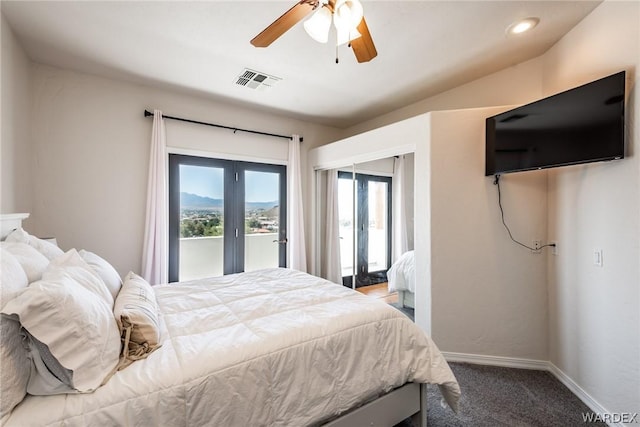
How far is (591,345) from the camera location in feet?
6.27

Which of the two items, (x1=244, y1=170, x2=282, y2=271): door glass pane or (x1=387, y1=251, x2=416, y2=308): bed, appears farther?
(x1=244, y1=170, x2=282, y2=271): door glass pane

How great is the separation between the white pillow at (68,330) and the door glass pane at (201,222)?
230cm

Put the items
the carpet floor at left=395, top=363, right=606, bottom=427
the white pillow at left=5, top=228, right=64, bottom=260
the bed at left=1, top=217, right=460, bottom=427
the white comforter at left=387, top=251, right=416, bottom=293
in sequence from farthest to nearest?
the white comforter at left=387, top=251, right=416, bottom=293, the carpet floor at left=395, top=363, right=606, bottom=427, the white pillow at left=5, top=228, right=64, bottom=260, the bed at left=1, top=217, right=460, bottom=427

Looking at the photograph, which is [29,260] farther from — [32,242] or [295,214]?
[295,214]

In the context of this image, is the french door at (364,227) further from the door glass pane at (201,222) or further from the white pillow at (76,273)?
the white pillow at (76,273)

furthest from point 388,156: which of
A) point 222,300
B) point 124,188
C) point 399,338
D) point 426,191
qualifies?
point 124,188

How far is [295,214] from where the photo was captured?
3.91 meters

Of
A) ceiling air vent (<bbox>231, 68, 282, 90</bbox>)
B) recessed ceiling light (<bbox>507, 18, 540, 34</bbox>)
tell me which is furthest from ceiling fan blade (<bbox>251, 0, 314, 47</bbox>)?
recessed ceiling light (<bbox>507, 18, 540, 34</bbox>)

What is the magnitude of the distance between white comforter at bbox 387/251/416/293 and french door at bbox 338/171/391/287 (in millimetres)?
173

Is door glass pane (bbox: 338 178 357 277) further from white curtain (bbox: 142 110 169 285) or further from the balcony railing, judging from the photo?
white curtain (bbox: 142 110 169 285)

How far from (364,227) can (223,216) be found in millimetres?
1862

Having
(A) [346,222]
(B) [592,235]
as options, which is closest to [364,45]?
(B) [592,235]

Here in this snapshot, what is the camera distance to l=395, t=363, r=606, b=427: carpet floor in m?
1.76

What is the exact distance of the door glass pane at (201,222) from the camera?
10.8ft
